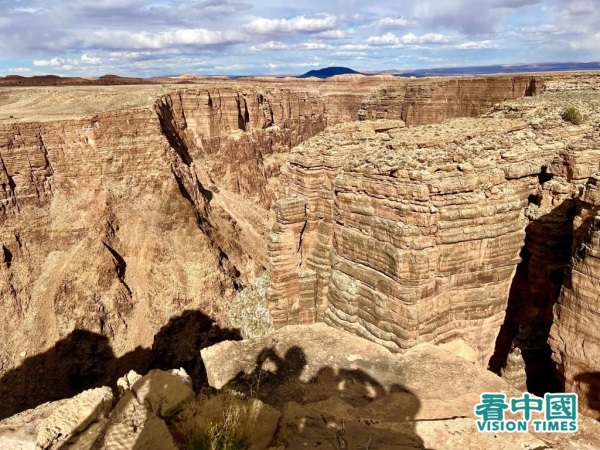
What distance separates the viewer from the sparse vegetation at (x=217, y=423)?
6480 mm

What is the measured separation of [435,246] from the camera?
1270cm

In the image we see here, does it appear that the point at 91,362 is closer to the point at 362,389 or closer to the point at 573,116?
the point at 362,389

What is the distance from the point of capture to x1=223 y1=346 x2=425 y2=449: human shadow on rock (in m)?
7.51

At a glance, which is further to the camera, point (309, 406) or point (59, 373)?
point (59, 373)

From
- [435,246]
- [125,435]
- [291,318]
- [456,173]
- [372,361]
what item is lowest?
[291,318]

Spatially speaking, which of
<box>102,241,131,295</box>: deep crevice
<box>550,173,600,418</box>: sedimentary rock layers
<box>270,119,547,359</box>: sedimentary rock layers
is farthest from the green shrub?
<box>102,241,131,295</box>: deep crevice

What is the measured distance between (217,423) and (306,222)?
11.2 meters

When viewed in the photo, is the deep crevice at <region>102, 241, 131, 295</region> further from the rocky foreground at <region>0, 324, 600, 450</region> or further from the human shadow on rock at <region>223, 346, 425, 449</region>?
the human shadow on rock at <region>223, 346, 425, 449</region>

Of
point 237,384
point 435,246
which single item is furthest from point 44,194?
point 435,246

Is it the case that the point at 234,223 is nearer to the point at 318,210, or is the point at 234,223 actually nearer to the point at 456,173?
the point at 318,210

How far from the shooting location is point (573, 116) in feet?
59.2

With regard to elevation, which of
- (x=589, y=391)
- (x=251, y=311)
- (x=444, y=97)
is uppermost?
(x=444, y=97)

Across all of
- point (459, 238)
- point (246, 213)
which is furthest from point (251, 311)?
point (246, 213)

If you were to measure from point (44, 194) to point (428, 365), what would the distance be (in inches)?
1401
